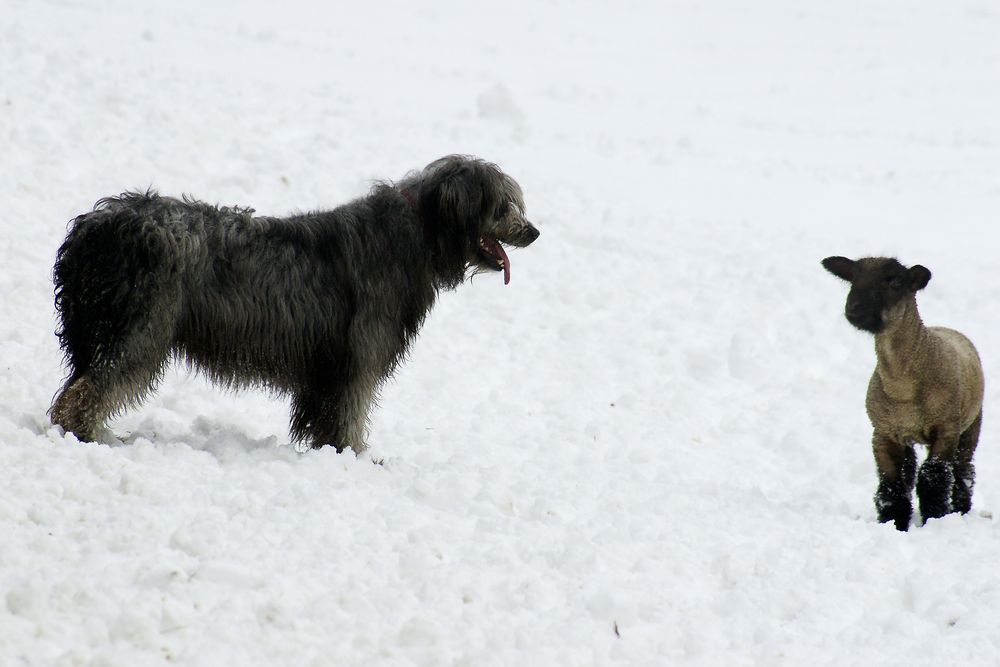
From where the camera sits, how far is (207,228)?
6234 millimetres

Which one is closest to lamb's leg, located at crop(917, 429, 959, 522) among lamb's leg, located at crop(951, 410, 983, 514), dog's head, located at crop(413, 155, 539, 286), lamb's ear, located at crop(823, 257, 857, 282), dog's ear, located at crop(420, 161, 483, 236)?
lamb's leg, located at crop(951, 410, 983, 514)

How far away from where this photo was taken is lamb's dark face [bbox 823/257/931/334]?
24.3 feet

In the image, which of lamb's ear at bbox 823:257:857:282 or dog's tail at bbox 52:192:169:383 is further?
lamb's ear at bbox 823:257:857:282

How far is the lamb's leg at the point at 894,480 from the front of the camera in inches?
293

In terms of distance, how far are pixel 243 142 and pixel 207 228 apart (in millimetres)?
7902

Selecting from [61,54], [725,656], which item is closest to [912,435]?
[725,656]

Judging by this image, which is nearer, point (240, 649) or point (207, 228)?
point (240, 649)

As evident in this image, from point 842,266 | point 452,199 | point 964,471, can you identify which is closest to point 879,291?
point 842,266

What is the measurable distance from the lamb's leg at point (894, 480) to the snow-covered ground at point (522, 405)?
0.17 metres

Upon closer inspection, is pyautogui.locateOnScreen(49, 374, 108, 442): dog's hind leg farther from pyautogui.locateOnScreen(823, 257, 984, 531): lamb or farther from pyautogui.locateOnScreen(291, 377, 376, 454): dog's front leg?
pyautogui.locateOnScreen(823, 257, 984, 531): lamb

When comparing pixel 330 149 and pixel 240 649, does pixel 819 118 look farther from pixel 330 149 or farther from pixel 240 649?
pixel 240 649

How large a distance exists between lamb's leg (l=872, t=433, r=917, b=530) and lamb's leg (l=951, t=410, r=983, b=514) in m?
0.45

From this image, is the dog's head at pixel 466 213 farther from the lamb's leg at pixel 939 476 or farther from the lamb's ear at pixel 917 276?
the lamb's leg at pixel 939 476

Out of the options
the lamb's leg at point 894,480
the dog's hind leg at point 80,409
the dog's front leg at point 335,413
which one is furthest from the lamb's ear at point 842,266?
the dog's hind leg at point 80,409
